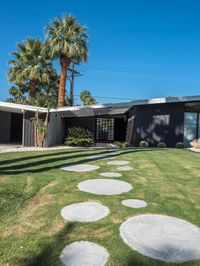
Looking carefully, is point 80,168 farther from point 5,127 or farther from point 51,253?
point 5,127

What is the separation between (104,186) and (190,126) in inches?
383

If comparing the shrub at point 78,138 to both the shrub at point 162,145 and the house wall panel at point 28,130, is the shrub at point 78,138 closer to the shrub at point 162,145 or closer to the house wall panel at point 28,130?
the house wall panel at point 28,130

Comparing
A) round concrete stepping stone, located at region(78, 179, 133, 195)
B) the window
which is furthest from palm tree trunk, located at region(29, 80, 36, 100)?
round concrete stepping stone, located at region(78, 179, 133, 195)

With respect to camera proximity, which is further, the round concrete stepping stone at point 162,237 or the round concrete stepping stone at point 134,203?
the round concrete stepping stone at point 134,203

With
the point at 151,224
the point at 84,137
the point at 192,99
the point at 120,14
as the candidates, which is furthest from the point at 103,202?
the point at 120,14

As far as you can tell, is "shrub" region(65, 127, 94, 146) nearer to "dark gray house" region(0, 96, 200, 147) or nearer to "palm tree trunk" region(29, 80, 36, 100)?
"dark gray house" region(0, 96, 200, 147)

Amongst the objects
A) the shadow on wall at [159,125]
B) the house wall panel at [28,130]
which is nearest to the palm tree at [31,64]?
the house wall panel at [28,130]

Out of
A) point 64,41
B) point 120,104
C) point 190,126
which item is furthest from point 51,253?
point 64,41

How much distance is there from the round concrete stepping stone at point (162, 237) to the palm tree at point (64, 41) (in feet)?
55.4

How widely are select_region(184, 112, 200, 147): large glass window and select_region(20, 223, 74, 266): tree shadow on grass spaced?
442 inches

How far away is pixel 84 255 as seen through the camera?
2264 millimetres

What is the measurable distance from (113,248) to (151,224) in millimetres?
724

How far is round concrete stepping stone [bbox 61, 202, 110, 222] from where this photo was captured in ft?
10.0

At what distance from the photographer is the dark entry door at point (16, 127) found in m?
17.8
